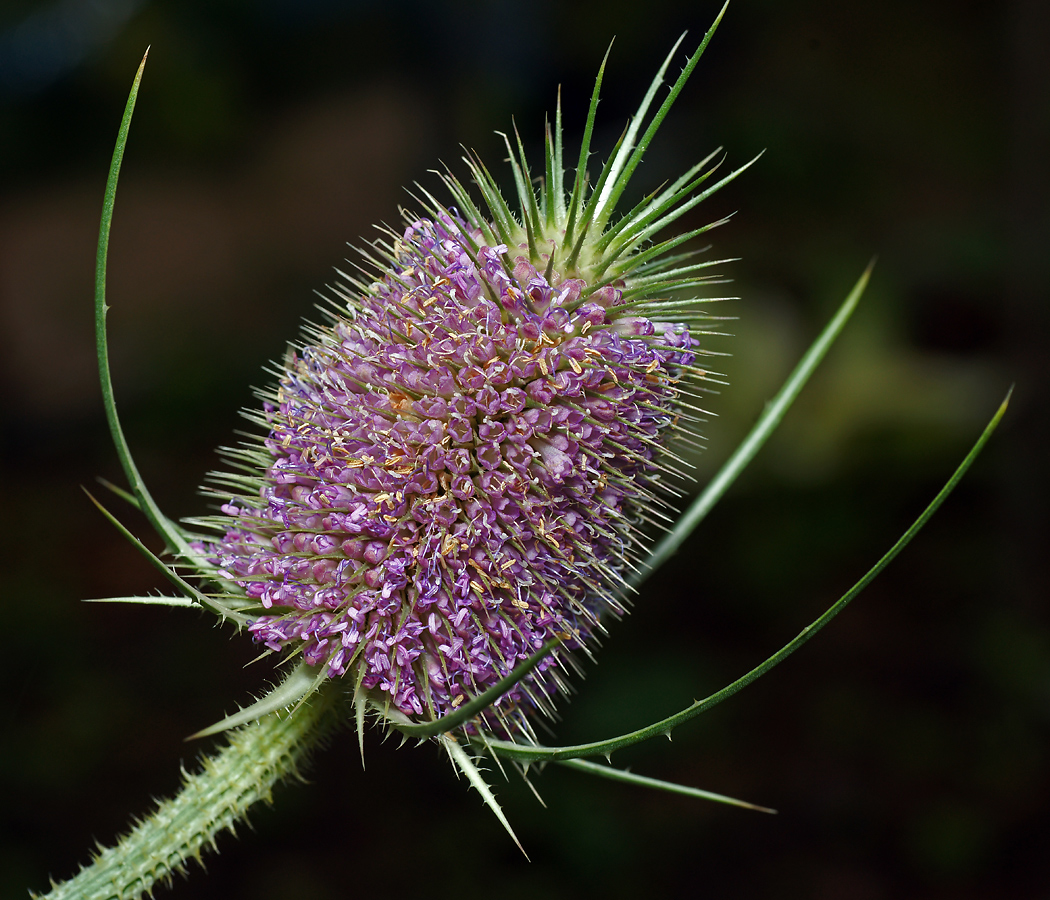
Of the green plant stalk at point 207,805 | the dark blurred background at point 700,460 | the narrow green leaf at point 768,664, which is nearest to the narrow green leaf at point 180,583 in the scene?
the green plant stalk at point 207,805

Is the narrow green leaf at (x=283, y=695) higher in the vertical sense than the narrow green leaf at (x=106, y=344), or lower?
lower

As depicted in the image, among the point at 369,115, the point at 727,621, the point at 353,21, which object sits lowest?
the point at 727,621

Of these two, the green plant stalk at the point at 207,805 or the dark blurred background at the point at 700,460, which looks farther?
the dark blurred background at the point at 700,460


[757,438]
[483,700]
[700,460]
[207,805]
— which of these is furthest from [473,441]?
[700,460]

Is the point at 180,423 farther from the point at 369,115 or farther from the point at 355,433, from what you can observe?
the point at 355,433

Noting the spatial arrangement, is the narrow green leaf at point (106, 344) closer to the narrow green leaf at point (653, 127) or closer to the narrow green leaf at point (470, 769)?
the narrow green leaf at point (470, 769)

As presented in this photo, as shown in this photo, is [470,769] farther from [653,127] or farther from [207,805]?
[653,127]

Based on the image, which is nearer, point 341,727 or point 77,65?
point 341,727

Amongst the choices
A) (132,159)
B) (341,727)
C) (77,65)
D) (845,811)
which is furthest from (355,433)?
(132,159)

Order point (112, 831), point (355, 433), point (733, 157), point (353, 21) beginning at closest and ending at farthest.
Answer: point (355, 433) → point (112, 831) → point (733, 157) → point (353, 21)
